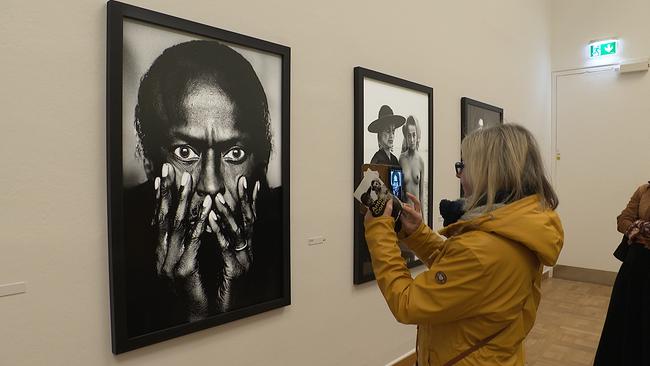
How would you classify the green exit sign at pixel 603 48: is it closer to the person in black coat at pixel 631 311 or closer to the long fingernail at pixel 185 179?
the person in black coat at pixel 631 311

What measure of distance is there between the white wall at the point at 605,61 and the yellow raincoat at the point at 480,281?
20.6ft

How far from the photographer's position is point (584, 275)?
6945 millimetres

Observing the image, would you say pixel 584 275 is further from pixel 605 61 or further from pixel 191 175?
pixel 191 175

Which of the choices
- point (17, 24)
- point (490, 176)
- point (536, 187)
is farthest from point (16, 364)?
point (536, 187)

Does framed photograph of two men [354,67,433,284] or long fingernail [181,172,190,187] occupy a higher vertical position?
framed photograph of two men [354,67,433,284]

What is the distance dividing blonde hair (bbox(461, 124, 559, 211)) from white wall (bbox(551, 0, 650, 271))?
6.19m

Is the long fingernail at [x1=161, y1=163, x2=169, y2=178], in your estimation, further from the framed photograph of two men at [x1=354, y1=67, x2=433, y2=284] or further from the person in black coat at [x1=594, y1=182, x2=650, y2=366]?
the person in black coat at [x1=594, y1=182, x2=650, y2=366]

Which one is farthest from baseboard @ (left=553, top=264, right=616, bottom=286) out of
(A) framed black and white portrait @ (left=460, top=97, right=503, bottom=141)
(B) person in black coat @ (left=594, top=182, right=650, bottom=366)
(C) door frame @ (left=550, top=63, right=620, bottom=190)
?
(B) person in black coat @ (left=594, top=182, right=650, bottom=366)

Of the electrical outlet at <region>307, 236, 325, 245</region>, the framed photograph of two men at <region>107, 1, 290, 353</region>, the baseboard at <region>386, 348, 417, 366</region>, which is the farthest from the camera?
the baseboard at <region>386, 348, 417, 366</region>

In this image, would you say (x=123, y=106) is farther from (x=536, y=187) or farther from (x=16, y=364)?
(x=536, y=187)

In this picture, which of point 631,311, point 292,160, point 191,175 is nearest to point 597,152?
point 631,311

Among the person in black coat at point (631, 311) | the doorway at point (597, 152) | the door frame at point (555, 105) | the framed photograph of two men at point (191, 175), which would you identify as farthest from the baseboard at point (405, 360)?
the door frame at point (555, 105)

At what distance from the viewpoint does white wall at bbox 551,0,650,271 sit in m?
6.50

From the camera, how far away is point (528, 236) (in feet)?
4.64
